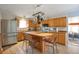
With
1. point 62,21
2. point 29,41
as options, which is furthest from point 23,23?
point 62,21

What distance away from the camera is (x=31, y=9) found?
191 cm

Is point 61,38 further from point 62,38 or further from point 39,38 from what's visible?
point 39,38

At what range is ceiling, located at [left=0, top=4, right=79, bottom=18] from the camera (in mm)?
1863

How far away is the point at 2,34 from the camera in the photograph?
187 centimetres

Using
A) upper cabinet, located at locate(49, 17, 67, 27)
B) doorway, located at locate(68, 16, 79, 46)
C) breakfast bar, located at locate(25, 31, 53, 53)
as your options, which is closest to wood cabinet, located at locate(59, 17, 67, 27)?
upper cabinet, located at locate(49, 17, 67, 27)

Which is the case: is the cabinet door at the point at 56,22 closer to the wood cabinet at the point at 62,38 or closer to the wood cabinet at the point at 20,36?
the wood cabinet at the point at 62,38

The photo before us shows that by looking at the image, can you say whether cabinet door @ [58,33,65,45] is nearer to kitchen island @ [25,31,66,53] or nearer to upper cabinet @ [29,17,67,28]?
kitchen island @ [25,31,66,53]

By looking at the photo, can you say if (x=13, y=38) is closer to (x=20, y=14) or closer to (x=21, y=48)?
(x=21, y=48)

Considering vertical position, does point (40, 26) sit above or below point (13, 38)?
above

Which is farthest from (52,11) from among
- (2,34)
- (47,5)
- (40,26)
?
(2,34)
